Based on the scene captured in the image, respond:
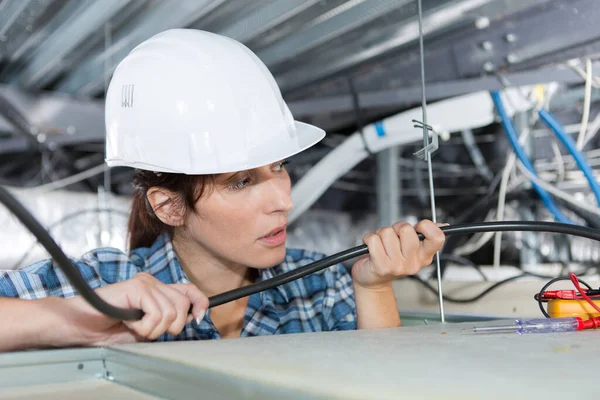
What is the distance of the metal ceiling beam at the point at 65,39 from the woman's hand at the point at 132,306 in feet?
2.34

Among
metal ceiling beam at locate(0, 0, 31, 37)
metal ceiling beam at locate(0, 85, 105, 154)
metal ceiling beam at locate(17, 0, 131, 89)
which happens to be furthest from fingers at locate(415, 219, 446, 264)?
metal ceiling beam at locate(0, 85, 105, 154)

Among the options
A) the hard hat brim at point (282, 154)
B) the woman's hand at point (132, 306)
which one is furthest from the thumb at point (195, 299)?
the hard hat brim at point (282, 154)

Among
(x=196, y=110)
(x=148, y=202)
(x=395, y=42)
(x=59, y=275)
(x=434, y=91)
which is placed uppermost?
(x=395, y=42)

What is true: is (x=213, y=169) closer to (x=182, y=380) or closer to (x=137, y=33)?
(x=182, y=380)

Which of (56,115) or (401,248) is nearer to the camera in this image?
(401,248)

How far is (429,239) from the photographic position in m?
0.81

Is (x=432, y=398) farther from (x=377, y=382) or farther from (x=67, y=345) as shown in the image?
(x=67, y=345)

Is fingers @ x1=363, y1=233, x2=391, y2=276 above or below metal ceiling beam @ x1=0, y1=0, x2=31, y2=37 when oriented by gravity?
below

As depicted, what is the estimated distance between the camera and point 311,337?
1.99ft

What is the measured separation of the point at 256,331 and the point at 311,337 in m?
0.42

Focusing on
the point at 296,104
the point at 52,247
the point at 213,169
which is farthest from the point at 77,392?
the point at 296,104

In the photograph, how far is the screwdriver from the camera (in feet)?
2.08

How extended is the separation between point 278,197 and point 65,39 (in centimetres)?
77

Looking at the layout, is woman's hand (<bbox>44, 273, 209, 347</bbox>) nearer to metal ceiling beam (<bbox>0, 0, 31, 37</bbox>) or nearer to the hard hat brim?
the hard hat brim
